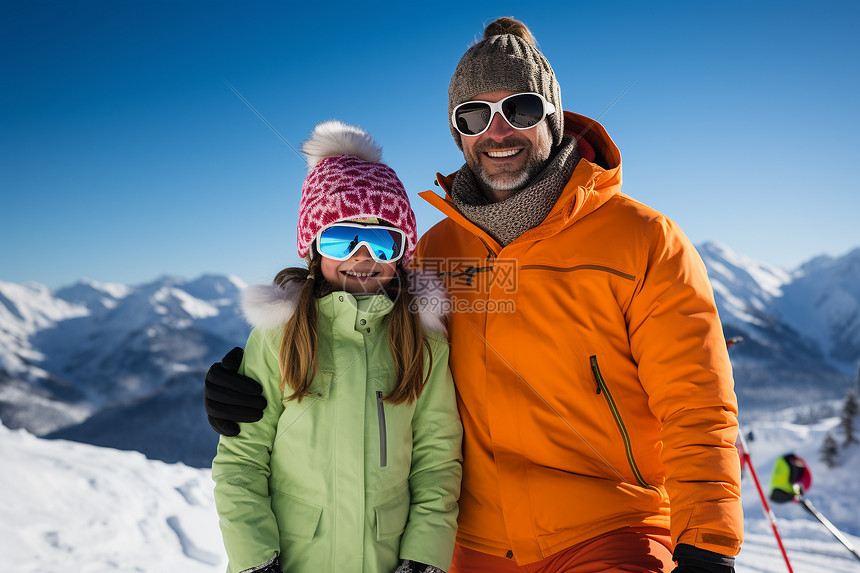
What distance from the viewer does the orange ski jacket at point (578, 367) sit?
1877 mm

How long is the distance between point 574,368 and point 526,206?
0.71 m

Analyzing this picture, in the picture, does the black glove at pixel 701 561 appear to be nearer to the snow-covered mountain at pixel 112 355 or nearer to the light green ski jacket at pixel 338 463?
the light green ski jacket at pixel 338 463

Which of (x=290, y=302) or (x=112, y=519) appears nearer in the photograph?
(x=290, y=302)

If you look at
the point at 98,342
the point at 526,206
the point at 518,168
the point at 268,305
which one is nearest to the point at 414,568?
the point at 268,305

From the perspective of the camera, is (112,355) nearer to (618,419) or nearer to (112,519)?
(112,519)

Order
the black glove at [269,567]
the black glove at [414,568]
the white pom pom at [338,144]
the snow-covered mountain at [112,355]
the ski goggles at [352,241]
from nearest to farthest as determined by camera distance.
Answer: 1. the black glove at [269,567]
2. the black glove at [414,568]
3. the ski goggles at [352,241]
4. the white pom pom at [338,144]
5. the snow-covered mountain at [112,355]

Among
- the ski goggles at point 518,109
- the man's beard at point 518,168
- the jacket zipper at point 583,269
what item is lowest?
the jacket zipper at point 583,269

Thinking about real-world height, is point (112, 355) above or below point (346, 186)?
above

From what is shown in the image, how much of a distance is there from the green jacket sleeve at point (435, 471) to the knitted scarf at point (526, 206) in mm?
563

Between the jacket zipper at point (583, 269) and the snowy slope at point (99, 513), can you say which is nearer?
the jacket zipper at point (583, 269)

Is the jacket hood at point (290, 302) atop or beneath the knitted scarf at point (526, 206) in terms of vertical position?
beneath

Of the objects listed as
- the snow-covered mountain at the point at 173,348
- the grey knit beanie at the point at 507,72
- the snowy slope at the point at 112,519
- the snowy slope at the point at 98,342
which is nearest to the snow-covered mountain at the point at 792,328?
the snow-covered mountain at the point at 173,348

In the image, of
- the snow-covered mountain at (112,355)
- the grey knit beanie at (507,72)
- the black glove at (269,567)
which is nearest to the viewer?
the black glove at (269,567)

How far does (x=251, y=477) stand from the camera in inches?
73.7
